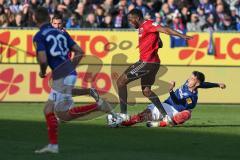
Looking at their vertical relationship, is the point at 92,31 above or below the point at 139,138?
above

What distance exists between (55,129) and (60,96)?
89 centimetres

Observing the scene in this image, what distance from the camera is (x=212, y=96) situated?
21.2 meters

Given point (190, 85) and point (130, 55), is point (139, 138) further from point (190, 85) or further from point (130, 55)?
point (130, 55)

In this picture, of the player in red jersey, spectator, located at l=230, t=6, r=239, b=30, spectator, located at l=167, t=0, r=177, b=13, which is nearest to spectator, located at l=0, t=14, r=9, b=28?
spectator, located at l=167, t=0, r=177, b=13

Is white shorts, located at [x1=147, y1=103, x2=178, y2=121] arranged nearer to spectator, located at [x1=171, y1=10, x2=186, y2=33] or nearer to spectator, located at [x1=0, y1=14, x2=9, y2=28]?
spectator, located at [x1=0, y1=14, x2=9, y2=28]

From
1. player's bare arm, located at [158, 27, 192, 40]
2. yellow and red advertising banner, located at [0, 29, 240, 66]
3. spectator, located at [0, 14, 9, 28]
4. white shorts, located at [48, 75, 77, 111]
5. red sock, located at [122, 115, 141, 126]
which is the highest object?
spectator, located at [0, 14, 9, 28]

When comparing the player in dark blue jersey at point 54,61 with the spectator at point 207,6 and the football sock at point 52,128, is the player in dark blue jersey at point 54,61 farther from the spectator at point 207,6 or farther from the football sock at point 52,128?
the spectator at point 207,6

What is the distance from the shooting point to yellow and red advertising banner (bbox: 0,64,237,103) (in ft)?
67.9

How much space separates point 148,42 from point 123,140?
270cm

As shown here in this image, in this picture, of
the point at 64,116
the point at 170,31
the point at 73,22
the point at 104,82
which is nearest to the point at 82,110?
the point at 64,116

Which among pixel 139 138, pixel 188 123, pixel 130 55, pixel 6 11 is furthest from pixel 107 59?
pixel 139 138

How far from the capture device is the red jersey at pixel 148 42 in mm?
14688

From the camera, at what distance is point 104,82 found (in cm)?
2097

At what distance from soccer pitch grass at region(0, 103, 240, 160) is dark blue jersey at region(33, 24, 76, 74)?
4.04ft
